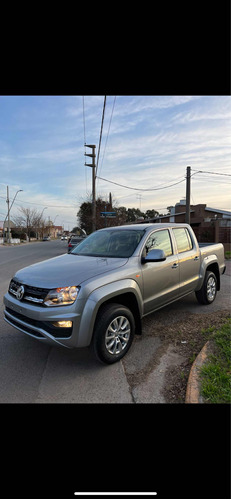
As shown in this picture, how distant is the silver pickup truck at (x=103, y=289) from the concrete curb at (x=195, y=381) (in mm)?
806

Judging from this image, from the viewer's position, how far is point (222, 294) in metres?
6.09

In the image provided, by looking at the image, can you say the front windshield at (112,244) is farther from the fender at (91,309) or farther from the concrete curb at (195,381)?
the concrete curb at (195,381)

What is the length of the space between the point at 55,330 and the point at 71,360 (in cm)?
75

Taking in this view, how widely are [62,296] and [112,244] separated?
1.55m

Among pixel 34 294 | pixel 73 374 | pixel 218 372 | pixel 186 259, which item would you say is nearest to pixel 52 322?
pixel 34 294

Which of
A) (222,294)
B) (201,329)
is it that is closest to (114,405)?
(201,329)

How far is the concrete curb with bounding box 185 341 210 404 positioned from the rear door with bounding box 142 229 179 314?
0.88 m

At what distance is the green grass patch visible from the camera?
2252mm

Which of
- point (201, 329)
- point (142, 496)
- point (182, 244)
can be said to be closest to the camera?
point (142, 496)

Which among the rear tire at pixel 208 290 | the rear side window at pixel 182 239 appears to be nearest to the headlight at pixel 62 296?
the rear side window at pixel 182 239

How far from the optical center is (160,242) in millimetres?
3973

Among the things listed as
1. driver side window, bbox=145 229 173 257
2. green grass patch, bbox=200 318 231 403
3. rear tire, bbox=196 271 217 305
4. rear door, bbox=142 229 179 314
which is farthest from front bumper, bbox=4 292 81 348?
rear tire, bbox=196 271 217 305

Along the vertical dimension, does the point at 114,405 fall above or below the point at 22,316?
below
